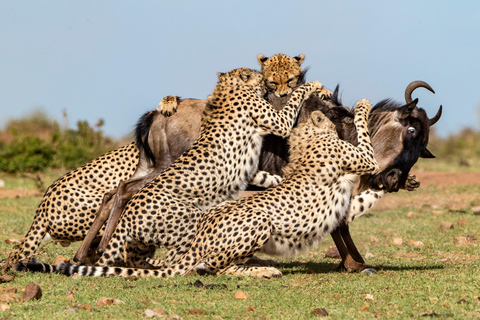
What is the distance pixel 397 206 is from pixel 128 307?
7.23m

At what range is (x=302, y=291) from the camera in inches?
187

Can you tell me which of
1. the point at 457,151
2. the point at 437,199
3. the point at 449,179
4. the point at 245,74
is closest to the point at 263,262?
the point at 245,74

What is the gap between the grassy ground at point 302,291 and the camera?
4078mm

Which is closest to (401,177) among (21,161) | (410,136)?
(410,136)

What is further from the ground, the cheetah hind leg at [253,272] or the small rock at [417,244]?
the small rock at [417,244]

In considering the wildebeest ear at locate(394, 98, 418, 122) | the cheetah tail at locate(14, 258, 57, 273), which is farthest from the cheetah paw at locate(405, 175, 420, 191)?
the cheetah tail at locate(14, 258, 57, 273)

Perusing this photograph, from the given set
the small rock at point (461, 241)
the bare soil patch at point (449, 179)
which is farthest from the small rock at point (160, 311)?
the bare soil patch at point (449, 179)

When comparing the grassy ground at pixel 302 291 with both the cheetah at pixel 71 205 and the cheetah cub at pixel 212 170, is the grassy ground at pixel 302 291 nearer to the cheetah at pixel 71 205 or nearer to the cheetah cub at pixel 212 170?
the cheetah at pixel 71 205

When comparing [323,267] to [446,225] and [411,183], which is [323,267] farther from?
[446,225]

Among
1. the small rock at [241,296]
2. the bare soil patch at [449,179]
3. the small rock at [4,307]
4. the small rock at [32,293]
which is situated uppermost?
the bare soil patch at [449,179]

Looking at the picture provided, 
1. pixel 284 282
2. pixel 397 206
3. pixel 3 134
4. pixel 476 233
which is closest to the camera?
pixel 284 282

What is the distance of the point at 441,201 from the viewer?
1077 centimetres

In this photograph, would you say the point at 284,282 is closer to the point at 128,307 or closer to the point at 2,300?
the point at 128,307

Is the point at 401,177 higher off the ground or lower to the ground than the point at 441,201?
higher
